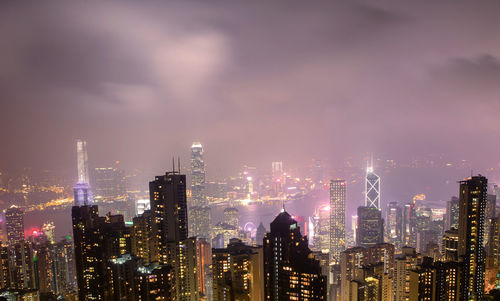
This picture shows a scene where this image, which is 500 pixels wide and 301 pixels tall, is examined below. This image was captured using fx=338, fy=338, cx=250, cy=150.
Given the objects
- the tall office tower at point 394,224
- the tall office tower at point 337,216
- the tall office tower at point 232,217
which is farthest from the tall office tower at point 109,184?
the tall office tower at point 394,224

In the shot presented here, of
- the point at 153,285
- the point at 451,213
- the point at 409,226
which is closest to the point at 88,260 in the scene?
the point at 153,285

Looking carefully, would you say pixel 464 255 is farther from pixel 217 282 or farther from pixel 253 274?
pixel 217 282

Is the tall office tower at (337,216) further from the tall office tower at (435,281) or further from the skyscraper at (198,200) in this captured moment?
the tall office tower at (435,281)

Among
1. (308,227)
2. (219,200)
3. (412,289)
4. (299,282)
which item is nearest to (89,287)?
(299,282)

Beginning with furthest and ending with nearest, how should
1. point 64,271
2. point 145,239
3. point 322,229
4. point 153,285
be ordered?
point 322,229
point 64,271
point 145,239
point 153,285

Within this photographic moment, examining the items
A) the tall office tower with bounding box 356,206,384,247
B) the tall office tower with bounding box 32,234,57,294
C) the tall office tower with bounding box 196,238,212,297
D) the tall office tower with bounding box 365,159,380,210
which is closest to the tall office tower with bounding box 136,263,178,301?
the tall office tower with bounding box 196,238,212,297

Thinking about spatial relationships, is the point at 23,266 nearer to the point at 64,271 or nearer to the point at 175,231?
the point at 64,271

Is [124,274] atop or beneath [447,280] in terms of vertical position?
atop
